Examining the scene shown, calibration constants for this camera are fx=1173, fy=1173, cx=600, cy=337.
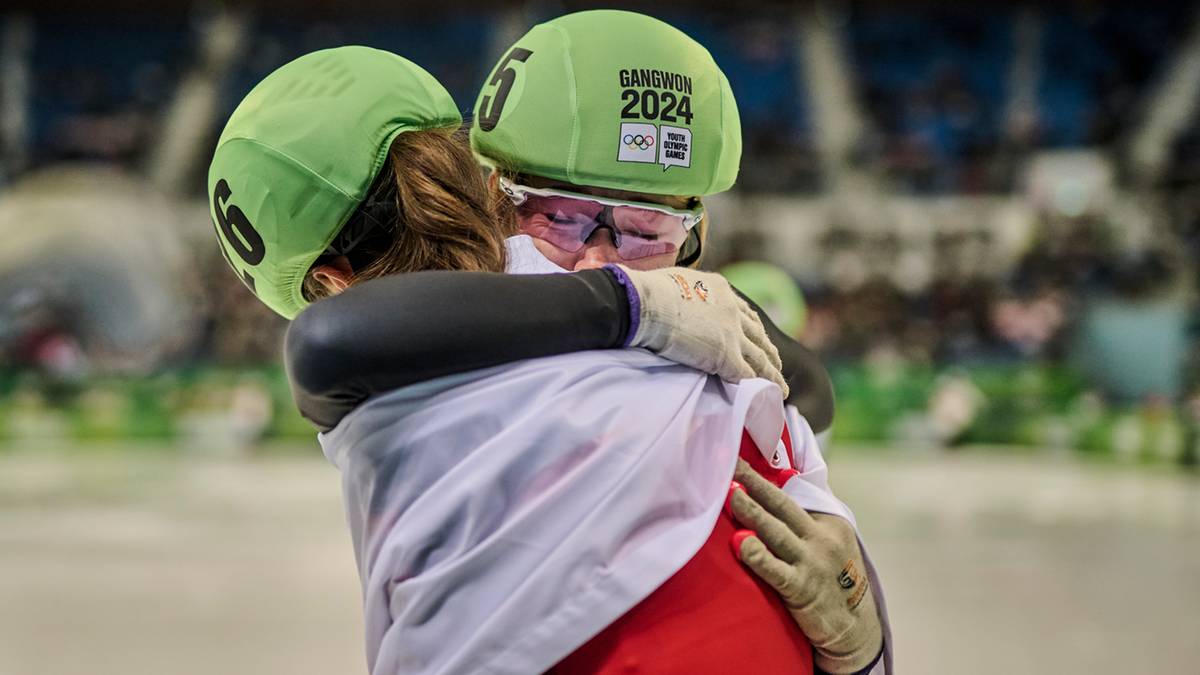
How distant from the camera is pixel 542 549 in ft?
2.89

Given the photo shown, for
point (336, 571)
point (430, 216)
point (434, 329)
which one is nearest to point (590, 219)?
point (430, 216)

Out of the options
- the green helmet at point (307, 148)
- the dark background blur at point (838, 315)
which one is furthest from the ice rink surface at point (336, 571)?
the green helmet at point (307, 148)

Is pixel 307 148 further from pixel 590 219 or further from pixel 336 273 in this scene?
pixel 590 219

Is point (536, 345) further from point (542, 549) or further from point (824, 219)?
point (824, 219)

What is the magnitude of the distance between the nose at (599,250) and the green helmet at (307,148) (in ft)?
0.62

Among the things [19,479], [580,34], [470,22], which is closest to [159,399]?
[19,479]

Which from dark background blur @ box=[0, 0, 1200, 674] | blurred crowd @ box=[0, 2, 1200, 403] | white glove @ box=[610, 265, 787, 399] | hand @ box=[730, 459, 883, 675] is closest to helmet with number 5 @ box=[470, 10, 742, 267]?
white glove @ box=[610, 265, 787, 399]

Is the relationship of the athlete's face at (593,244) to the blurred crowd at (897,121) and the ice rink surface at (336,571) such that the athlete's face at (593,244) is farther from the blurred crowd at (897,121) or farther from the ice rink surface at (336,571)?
the blurred crowd at (897,121)

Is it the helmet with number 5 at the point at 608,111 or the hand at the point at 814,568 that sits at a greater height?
the helmet with number 5 at the point at 608,111

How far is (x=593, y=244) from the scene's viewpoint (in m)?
1.17

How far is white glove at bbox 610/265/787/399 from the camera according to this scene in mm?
941

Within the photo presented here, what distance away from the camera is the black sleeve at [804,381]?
1.25 meters

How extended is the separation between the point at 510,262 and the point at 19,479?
964cm

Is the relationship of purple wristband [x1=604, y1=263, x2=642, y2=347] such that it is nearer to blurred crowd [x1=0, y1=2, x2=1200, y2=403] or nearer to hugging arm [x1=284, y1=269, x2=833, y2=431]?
hugging arm [x1=284, y1=269, x2=833, y2=431]
